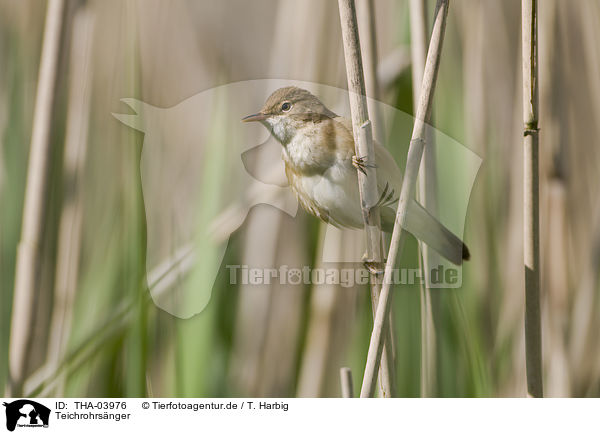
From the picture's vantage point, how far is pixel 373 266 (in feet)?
2.12

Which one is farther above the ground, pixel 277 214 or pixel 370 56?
pixel 370 56

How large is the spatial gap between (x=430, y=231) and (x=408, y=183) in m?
0.12

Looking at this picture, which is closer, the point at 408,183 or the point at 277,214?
the point at 408,183

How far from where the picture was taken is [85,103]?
77 cm

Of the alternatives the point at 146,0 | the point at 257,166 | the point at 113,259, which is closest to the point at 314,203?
the point at 257,166

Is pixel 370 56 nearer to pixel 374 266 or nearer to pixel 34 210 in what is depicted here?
pixel 374 266

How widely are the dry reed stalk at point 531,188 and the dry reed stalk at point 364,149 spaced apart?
0.18 m
